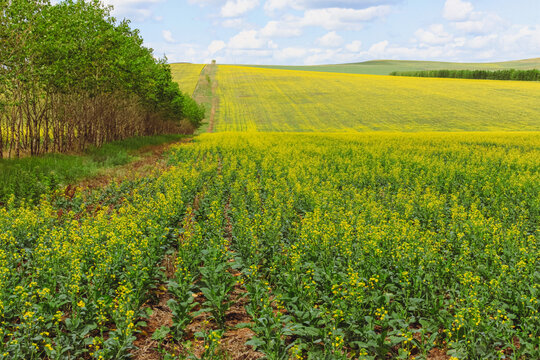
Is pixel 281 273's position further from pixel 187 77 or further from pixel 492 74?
pixel 492 74

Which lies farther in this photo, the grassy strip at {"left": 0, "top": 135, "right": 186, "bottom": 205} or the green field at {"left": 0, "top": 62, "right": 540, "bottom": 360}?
the grassy strip at {"left": 0, "top": 135, "right": 186, "bottom": 205}

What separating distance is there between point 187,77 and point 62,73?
304 ft

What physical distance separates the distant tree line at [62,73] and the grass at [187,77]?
56504 millimetres

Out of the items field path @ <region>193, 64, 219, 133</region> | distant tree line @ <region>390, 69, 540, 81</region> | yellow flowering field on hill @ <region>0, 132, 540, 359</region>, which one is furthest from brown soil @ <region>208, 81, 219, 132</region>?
distant tree line @ <region>390, 69, 540, 81</region>

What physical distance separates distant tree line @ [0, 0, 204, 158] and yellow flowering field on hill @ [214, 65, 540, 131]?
3279 centimetres

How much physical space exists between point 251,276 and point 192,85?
97898mm

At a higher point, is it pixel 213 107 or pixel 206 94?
pixel 206 94

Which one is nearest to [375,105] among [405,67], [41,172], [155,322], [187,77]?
[187,77]

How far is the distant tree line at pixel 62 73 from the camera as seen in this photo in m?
16.8

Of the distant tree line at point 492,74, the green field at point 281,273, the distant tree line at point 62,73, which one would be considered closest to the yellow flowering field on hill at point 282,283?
the green field at point 281,273

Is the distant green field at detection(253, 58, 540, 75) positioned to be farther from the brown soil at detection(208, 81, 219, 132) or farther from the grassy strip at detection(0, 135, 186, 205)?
the grassy strip at detection(0, 135, 186, 205)

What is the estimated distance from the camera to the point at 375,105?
2847 inches

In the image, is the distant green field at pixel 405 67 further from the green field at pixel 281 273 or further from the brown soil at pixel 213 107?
the green field at pixel 281 273

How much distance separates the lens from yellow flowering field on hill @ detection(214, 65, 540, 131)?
60.0 meters
